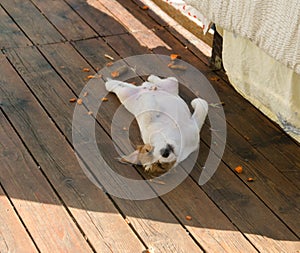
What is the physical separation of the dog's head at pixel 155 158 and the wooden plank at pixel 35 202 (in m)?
0.32

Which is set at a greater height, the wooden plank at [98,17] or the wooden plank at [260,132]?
the wooden plank at [260,132]

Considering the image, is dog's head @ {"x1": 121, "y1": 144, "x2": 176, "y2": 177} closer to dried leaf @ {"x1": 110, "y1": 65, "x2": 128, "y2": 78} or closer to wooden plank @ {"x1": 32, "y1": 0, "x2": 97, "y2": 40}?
dried leaf @ {"x1": 110, "y1": 65, "x2": 128, "y2": 78}

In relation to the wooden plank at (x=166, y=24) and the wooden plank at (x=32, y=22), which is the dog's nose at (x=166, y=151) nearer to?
the wooden plank at (x=166, y=24)

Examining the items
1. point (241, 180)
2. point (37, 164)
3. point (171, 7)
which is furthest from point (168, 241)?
point (171, 7)

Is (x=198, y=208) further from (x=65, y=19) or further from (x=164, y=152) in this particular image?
(x=65, y=19)

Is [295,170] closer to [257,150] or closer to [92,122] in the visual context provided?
[257,150]

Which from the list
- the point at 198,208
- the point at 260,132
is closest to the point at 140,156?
the point at 198,208

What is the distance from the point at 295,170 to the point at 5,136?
103cm

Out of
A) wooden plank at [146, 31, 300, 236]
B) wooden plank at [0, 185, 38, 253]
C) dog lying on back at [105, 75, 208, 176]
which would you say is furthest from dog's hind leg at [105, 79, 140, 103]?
wooden plank at [0, 185, 38, 253]

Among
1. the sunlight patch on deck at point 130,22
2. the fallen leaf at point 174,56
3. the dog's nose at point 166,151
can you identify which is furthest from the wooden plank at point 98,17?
the dog's nose at point 166,151

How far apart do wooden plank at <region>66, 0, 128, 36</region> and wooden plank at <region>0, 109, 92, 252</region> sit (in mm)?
926

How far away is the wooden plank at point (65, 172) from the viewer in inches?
78.1

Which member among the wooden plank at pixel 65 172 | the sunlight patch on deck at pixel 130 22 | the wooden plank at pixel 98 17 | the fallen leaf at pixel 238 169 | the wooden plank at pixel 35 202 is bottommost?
the wooden plank at pixel 35 202

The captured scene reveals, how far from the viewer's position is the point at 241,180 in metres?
2.24
